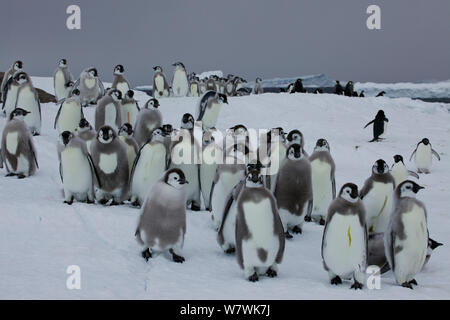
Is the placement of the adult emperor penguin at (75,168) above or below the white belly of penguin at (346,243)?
above

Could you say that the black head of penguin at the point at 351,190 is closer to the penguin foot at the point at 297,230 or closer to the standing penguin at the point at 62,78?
the penguin foot at the point at 297,230

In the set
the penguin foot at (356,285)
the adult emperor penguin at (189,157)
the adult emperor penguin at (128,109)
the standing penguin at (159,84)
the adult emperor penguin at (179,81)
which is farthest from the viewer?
the adult emperor penguin at (179,81)

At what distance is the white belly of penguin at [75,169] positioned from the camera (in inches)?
217

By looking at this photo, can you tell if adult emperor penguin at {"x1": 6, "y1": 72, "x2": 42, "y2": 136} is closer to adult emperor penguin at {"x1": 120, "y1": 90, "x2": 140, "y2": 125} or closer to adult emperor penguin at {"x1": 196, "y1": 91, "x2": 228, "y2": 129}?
adult emperor penguin at {"x1": 120, "y1": 90, "x2": 140, "y2": 125}

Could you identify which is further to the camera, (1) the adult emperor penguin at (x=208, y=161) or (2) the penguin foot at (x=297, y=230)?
(1) the adult emperor penguin at (x=208, y=161)

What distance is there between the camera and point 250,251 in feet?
12.8

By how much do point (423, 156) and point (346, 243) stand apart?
21.3 feet

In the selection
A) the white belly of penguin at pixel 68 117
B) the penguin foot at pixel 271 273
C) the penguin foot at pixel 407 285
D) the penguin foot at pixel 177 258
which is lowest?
the penguin foot at pixel 407 285

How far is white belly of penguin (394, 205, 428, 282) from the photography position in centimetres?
405

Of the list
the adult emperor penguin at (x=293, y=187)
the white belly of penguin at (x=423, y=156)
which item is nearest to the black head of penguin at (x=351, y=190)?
the adult emperor penguin at (x=293, y=187)

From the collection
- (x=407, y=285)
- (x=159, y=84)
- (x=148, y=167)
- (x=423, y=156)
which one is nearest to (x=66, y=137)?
(x=148, y=167)

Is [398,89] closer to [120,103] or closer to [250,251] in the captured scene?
[120,103]

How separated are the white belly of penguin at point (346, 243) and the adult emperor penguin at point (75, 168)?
111 inches
